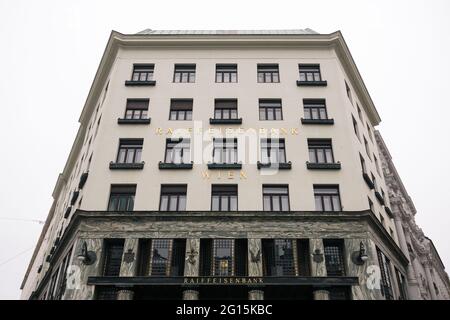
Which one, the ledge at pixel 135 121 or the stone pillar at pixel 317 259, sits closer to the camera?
the stone pillar at pixel 317 259

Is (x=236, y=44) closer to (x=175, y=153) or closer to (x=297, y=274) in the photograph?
(x=175, y=153)

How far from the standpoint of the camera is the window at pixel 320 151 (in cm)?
2688

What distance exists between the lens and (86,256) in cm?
2244

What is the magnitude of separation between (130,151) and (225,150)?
21.0 feet

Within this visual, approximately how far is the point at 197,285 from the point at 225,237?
3142 millimetres

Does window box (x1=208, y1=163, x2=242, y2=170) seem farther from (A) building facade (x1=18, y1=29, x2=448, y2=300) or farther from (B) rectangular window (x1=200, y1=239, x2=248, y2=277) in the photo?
(B) rectangular window (x1=200, y1=239, x2=248, y2=277)

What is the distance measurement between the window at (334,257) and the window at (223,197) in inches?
230

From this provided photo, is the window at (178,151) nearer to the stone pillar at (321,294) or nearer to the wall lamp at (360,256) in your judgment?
the stone pillar at (321,294)

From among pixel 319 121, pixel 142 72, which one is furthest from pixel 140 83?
pixel 319 121

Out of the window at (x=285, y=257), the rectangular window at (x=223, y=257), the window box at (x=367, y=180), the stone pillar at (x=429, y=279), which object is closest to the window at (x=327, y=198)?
the window box at (x=367, y=180)

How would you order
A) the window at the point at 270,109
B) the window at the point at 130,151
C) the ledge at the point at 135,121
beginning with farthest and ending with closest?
the window at the point at 270,109 → the ledge at the point at 135,121 → the window at the point at 130,151

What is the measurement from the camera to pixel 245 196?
24.9m

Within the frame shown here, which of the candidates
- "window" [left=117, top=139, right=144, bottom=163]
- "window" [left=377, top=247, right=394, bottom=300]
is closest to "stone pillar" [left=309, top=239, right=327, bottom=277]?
"window" [left=377, top=247, right=394, bottom=300]

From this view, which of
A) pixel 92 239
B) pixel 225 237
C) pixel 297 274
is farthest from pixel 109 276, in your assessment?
pixel 297 274
